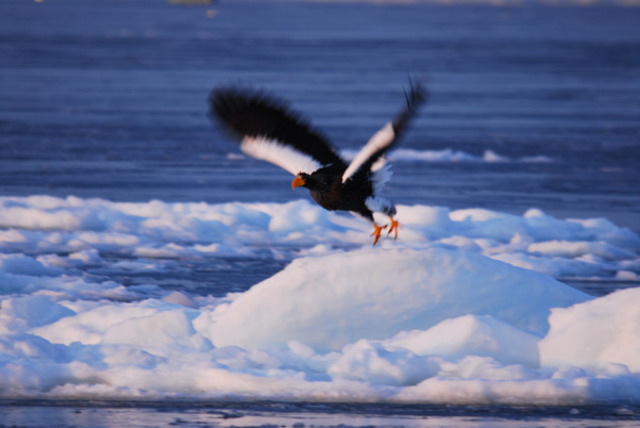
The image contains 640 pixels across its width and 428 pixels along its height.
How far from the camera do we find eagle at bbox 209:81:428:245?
24.8ft

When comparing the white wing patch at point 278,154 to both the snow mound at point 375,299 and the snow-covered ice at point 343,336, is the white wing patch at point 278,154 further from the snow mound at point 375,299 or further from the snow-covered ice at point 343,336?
the snow mound at point 375,299

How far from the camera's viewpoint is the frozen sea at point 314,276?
18.4 feet

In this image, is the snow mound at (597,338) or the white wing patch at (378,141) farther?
the white wing patch at (378,141)

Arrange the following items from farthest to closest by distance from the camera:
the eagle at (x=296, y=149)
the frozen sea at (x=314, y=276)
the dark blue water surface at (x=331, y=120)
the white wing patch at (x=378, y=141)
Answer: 1. the dark blue water surface at (x=331, y=120)
2. the eagle at (x=296, y=149)
3. the white wing patch at (x=378, y=141)
4. the frozen sea at (x=314, y=276)

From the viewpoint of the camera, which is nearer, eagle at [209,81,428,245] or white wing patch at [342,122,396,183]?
white wing patch at [342,122,396,183]

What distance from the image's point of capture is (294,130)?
7.75 meters

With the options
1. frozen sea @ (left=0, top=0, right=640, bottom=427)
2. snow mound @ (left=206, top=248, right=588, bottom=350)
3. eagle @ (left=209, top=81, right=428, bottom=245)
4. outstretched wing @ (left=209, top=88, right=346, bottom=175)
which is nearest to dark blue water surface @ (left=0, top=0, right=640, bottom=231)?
frozen sea @ (left=0, top=0, right=640, bottom=427)

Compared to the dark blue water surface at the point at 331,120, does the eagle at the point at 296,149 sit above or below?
below

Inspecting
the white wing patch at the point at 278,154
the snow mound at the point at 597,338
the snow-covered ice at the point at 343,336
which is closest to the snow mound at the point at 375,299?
the snow-covered ice at the point at 343,336

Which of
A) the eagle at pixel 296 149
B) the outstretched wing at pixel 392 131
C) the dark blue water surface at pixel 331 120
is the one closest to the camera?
the outstretched wing at pixel 392 131

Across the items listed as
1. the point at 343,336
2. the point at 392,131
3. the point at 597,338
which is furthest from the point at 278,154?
the point at 597,338

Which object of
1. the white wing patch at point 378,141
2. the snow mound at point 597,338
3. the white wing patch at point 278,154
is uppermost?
the white wing patch at point 278,154

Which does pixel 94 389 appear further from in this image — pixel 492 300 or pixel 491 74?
pixel 491 74

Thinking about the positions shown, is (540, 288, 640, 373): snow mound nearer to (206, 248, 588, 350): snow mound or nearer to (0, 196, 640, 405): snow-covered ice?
(0, 196, 640, 405): snow-covered ice
